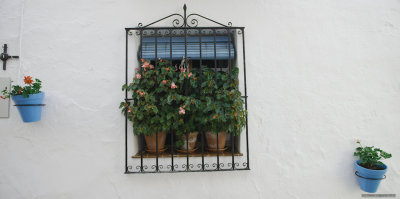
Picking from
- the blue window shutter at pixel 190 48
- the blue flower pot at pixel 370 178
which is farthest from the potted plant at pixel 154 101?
the blue flower pot at pixel 370 178

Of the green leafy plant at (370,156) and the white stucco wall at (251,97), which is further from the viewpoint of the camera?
the white stucco wall at (251,97)


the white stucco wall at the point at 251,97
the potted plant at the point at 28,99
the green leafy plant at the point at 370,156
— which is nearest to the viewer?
the potted plant at the point at 28,99

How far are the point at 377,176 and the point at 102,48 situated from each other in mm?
2878

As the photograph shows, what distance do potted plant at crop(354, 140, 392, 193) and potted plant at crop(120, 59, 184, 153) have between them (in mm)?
1762

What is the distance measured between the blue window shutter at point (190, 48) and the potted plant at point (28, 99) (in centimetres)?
100

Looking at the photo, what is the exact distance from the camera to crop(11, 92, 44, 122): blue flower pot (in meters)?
1.77

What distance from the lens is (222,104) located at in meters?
1.85

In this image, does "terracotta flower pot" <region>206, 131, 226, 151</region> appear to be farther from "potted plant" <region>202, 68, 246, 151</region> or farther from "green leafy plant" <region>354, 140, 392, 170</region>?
"green leafy plant" <region>354, 140, 392, 170</region>

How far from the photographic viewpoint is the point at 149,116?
72.3 inches

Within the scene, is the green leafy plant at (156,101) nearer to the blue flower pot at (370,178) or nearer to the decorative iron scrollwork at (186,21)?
the decorative iron scrollwork at (186,21)

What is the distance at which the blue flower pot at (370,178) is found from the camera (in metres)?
1.82

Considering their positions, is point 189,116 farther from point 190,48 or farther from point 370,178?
point 370,178

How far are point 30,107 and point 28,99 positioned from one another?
0.08 metres

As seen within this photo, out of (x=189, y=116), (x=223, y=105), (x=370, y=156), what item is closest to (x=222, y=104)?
(x=223, y=105)
